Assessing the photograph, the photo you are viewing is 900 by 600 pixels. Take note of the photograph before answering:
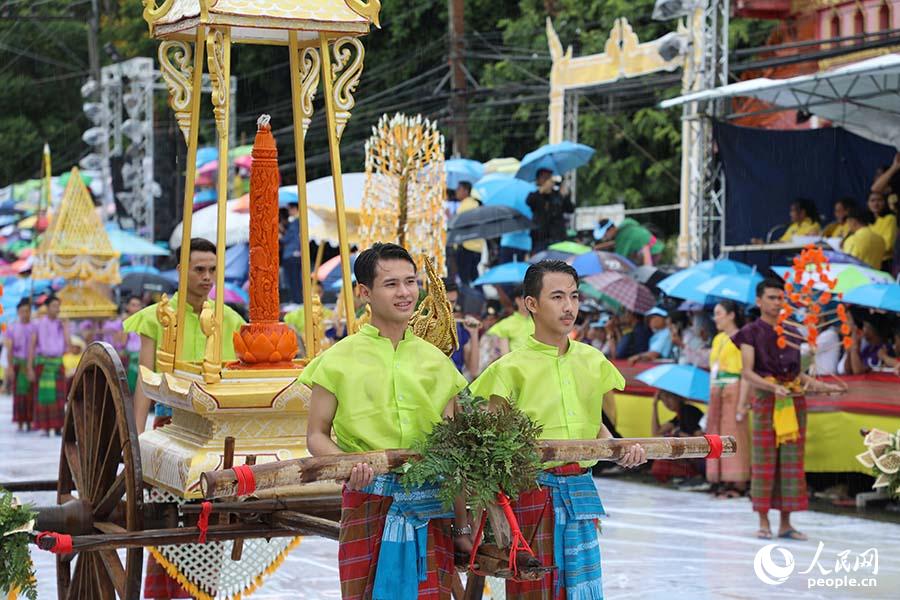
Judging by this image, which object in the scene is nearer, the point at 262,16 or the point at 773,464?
the point at 262,16

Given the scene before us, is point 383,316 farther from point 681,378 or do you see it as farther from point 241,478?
point 681,378

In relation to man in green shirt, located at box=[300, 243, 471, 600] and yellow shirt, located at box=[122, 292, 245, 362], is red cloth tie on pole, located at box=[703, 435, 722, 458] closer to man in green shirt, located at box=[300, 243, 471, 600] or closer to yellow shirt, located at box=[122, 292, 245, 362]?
man in green shirt, located at box=[300, 243, 471, 600]

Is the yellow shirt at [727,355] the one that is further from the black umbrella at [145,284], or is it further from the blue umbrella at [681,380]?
the black umbrella at [145,284]

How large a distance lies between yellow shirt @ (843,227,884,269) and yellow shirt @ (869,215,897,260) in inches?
2.8

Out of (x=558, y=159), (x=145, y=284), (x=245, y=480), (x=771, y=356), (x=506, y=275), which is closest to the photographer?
(x=245, y=480)

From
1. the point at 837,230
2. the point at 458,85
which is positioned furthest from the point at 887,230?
the point at 458,85

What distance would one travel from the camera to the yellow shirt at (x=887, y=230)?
13523 mm

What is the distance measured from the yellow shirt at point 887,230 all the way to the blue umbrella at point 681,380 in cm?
200

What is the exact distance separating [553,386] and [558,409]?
0.30 ft

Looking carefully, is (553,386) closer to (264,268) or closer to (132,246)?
(264,268)

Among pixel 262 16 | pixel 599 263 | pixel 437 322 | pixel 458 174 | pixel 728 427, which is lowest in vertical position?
pixel 728 427

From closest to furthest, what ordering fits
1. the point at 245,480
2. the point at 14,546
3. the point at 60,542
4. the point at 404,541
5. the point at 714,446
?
the point at 245,480
the point at 404,541
the point at 714,446
the point at 60,542
the point at 14,546

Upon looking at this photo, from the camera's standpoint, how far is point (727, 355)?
1240 cm

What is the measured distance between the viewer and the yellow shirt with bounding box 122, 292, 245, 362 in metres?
7.47
